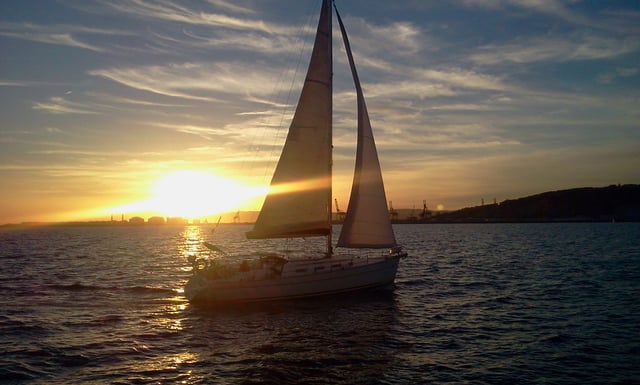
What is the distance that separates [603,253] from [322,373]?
165ft

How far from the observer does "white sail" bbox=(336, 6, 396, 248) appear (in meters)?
26.7

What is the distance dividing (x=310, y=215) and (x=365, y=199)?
3.43m

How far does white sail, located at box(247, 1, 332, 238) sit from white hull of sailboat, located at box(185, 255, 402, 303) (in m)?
1.88

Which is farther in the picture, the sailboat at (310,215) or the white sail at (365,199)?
the white sail at (365,199)

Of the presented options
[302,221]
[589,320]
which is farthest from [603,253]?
[302,221]

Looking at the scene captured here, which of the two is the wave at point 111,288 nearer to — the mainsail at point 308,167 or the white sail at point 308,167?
the mainsail at point 308,167

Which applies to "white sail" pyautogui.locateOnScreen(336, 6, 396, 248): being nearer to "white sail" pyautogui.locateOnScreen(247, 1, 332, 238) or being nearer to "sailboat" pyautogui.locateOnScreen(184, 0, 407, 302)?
"sailboat" pyautogui.locateOnScreen(184, 0, 407, 302)

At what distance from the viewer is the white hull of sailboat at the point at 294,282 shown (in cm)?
2342

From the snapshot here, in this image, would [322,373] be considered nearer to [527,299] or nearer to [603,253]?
[527,299]

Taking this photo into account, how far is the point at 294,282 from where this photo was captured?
2438 centimetres

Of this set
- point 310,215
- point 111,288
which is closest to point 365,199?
point 310,215

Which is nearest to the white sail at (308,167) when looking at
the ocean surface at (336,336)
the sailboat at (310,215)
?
the sailboat at (310,215)

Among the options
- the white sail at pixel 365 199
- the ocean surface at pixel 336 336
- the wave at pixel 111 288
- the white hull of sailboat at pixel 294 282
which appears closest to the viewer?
the ocean surface at pixel 336 336

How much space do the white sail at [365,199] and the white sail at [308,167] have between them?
1.48 m
